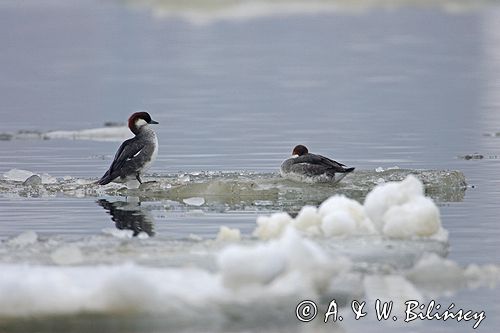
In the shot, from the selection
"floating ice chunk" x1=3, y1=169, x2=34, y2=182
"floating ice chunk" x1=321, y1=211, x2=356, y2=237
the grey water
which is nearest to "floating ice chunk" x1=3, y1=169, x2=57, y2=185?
"floating ice chunk" x1=3, y1=169, x2=34, y2=182

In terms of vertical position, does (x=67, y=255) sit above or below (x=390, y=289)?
above

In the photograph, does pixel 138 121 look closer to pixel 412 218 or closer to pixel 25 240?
pixel 25 240

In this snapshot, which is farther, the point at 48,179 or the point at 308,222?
the point at 48,179

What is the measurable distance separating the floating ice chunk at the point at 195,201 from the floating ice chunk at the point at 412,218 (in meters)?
3.69

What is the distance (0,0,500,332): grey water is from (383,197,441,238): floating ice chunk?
0.44 meters

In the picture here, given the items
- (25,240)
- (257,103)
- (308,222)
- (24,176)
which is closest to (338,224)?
(308,222)

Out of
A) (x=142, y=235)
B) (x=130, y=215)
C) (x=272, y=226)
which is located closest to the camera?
(x=272, y=226)

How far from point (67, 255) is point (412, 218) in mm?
2546

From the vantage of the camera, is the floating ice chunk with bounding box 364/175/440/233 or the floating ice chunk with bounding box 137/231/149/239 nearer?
the floating ice chunk with bounding box 364/175/440/233

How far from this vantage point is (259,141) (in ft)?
70.4

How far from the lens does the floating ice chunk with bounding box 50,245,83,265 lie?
10173mm

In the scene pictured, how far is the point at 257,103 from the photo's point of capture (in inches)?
1201

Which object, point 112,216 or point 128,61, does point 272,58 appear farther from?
point 112,216

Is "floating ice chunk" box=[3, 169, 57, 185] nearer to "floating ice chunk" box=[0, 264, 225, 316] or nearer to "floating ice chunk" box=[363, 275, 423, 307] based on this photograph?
"floating ice chunk" box=[363, 275, 423, 307]
